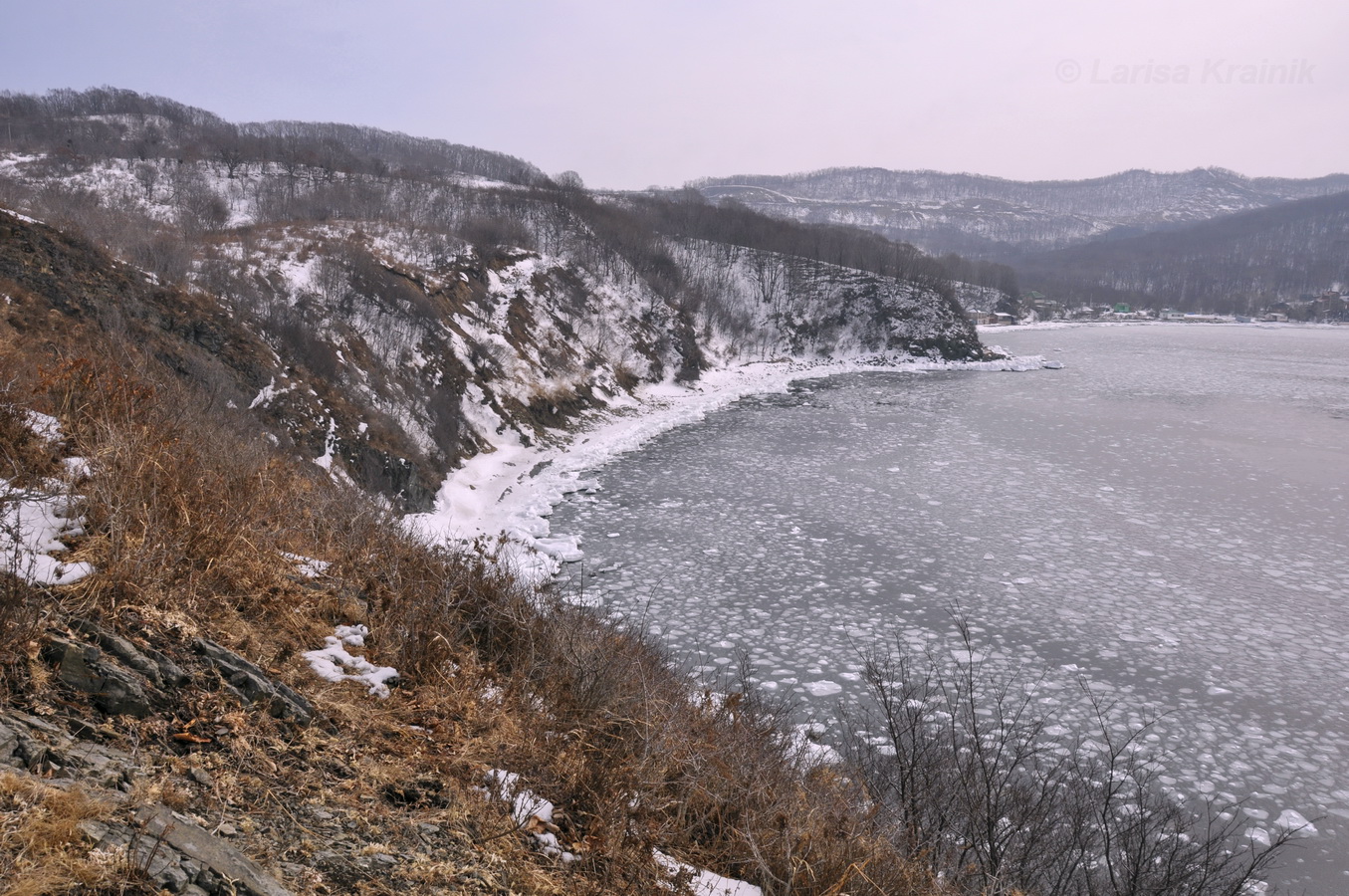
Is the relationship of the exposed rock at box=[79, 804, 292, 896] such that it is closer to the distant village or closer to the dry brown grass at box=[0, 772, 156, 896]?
the dry brown grass at box=[0, 772, 156, 896]

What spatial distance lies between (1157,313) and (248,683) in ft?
553

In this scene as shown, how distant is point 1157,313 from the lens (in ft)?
456

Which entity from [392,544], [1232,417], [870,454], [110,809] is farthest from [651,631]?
Answer: [1232,417]

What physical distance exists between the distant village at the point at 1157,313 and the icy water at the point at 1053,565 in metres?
95.5

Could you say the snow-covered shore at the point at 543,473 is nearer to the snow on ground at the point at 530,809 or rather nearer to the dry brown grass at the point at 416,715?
the dry brown grass at the point at 416,715

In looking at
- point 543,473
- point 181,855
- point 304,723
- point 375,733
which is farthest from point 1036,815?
point 543,473

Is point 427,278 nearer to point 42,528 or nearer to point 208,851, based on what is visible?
point 42,528

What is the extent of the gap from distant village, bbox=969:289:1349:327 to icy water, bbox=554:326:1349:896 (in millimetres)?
95533

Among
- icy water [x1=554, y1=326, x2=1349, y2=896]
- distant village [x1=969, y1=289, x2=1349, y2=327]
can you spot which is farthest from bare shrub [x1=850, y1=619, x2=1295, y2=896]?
distant village [x1=969, y1=289, x2=1349, y2=327]

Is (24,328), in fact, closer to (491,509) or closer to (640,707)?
(491,509)

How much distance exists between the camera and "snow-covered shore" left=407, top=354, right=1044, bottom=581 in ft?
48.1

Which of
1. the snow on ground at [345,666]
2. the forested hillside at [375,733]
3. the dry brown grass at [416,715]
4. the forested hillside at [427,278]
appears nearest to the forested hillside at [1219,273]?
the forested hillside at [427,278]

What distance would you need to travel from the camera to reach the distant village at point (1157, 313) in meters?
120

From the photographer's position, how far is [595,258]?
164 ft
